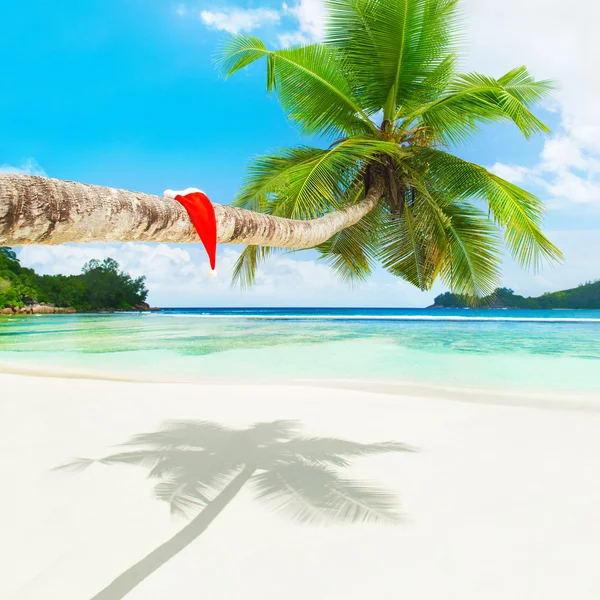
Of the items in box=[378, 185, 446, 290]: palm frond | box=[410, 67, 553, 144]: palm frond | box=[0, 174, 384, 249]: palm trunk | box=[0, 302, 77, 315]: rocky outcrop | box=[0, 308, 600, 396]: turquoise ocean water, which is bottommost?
box=[0, 308, 600, 396]: turquoise ocean water

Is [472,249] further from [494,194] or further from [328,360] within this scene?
[328,360]

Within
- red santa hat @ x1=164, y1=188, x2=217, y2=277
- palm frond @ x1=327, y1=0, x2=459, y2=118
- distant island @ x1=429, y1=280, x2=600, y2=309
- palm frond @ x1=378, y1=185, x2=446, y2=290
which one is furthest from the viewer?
distant island @ x1=429, y1=280, x2=600, y2=309

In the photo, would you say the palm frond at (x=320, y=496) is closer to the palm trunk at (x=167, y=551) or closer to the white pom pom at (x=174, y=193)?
the palm trunk at (x=167, y=551)

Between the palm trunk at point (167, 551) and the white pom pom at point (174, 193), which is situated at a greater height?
the white pom pom at point (174, 193)

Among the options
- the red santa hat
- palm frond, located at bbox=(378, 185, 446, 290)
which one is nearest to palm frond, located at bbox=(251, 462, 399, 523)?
the red santa hat

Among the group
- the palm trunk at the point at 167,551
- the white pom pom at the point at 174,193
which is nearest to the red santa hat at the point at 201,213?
the white pom pom at the point at 174,193

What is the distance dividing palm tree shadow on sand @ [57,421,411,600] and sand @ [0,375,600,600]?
2.8 inches

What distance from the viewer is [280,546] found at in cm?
206

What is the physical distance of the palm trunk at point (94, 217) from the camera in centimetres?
146

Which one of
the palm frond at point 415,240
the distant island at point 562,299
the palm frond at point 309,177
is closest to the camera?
the palm frond at point 309,177

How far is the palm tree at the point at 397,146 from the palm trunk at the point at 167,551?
85.1 inches

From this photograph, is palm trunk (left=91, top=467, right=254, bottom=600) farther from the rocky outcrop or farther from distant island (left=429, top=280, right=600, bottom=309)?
distant island (left=429, top=280, right=600, bottom=309)

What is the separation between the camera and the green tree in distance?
15.7 feet

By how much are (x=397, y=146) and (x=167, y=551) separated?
4.40 m
